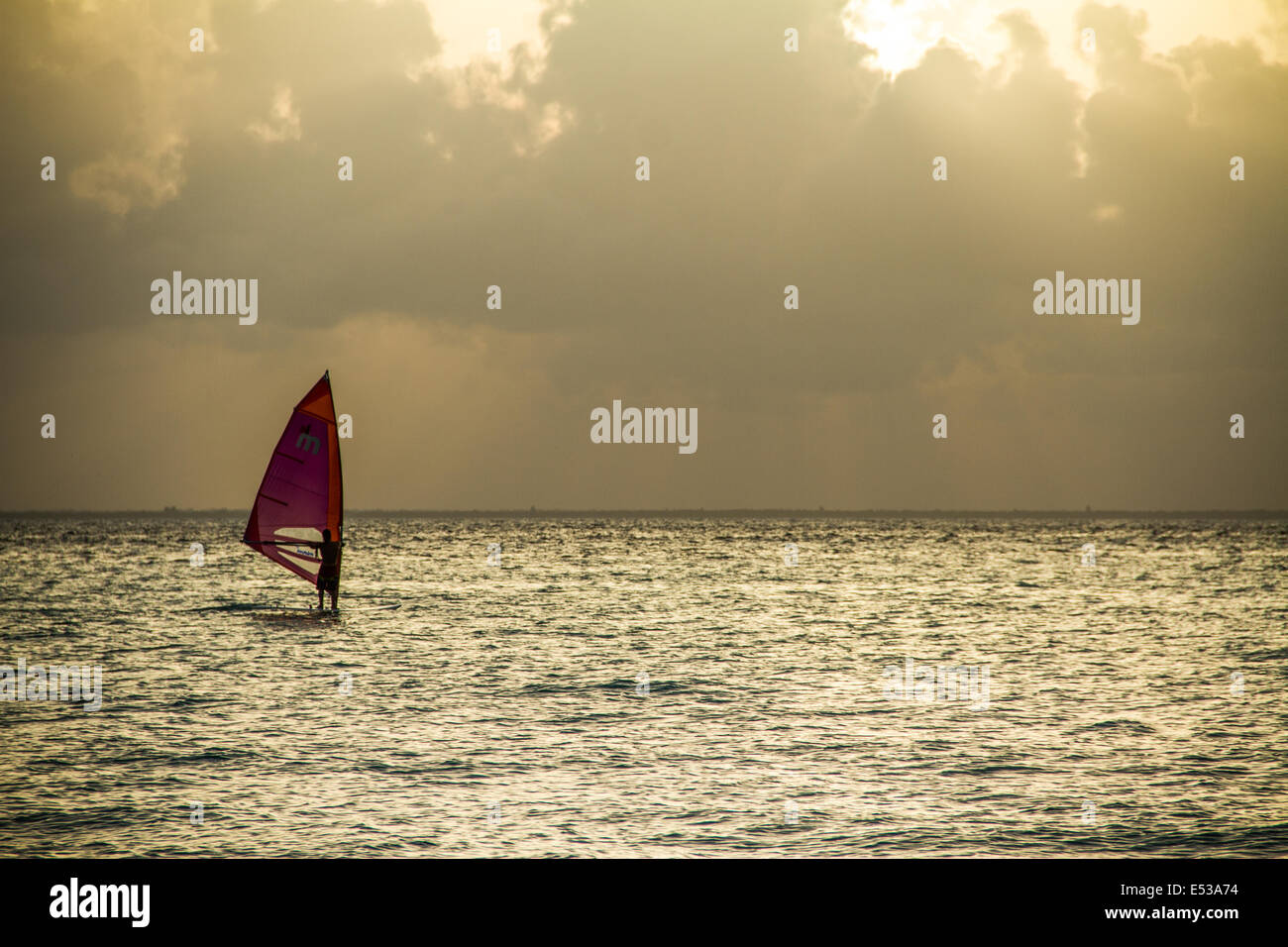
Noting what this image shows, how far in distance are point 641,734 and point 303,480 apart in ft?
75.3

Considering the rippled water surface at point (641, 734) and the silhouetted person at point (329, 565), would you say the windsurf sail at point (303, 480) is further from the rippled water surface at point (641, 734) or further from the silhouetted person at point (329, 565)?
the rippled water surface at point (641, 734)

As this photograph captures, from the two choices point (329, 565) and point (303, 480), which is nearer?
point (303, 480)

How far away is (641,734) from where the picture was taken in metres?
21.3

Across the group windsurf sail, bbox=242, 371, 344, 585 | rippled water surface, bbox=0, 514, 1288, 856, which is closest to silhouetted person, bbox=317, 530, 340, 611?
windsurf sail, bbox=242, 371, 344, 585

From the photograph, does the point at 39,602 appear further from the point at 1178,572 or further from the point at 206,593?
the point at 1178,572

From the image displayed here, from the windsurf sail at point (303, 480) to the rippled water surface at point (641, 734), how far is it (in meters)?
4.46

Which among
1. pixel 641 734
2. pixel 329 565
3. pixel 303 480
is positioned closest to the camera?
pixel 641 734

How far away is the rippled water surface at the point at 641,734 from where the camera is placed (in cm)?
1423

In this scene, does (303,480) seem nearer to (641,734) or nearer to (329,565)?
(329,565)

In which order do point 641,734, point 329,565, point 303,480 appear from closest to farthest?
1. point 641,734
2. point 303,480
3. point 329,565

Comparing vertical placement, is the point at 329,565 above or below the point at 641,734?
above

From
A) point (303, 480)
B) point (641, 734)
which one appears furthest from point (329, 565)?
point (641, 734)
